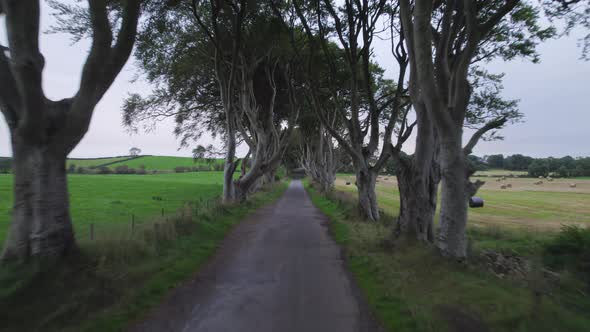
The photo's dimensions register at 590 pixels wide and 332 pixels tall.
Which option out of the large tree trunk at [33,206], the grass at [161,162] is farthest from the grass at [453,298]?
the grass at [161,162]

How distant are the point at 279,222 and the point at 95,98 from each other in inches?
361

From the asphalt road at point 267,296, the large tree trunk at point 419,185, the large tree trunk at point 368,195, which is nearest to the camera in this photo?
the asphalt road at point 267,296

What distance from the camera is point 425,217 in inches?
301

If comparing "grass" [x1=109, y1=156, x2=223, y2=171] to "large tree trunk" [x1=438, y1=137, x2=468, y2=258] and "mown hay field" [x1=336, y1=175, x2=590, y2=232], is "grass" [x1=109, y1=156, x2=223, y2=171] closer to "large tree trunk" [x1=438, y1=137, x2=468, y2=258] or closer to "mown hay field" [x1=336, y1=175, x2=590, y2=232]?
"mown hay field" [x1=336, y1=175, x2=590, y2=232]

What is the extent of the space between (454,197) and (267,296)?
430 cm

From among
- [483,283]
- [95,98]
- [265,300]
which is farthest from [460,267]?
[95,98]

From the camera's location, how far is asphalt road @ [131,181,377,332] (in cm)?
403

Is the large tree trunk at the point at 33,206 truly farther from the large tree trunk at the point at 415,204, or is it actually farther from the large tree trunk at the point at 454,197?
the large tree trunk at the point at 415,204

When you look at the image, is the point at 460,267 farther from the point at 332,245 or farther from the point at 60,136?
the point at 60,136

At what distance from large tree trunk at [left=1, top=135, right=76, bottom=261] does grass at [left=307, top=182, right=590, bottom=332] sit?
5863 millimetres

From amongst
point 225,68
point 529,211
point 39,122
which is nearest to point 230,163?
point 225,68

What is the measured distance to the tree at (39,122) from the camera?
4.51m

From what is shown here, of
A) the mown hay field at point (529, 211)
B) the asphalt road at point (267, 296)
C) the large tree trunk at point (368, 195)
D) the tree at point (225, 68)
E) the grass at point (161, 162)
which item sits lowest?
the mown hay field at point (529, 211)

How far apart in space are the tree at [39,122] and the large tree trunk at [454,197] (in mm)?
7092
